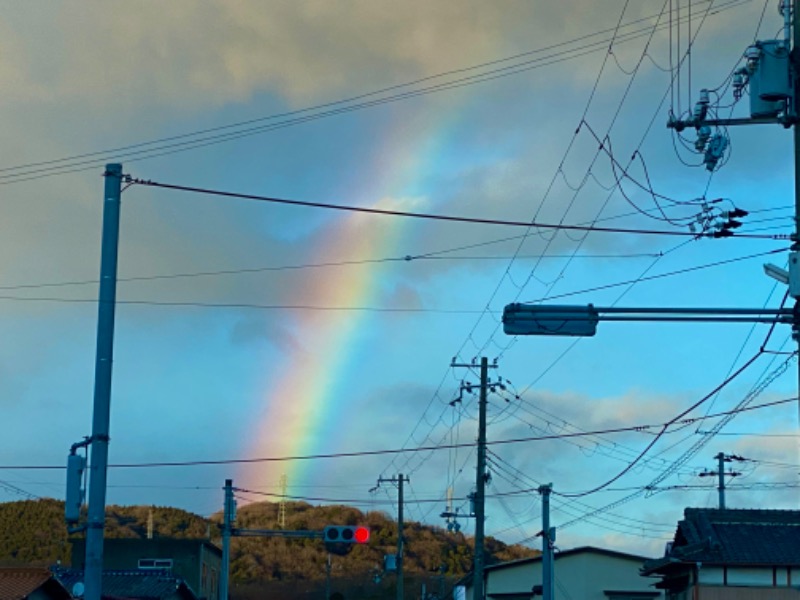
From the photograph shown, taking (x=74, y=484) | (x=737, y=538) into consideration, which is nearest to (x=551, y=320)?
(x=74, y=484)

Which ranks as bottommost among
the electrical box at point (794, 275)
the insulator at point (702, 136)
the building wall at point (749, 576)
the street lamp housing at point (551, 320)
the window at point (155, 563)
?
the building wall at point (749, 576)

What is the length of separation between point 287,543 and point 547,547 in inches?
3009

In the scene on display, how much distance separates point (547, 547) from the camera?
42844mm

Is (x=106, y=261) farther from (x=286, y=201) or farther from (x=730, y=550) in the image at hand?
(x=730, y=550)

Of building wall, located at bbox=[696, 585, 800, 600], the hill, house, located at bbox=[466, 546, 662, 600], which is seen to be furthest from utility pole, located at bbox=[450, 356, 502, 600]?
the hill

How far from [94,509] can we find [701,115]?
10657 millimetres

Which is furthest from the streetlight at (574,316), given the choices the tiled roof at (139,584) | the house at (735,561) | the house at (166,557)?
the house at (166,557)

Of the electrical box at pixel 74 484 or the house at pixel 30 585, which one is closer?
the electrical box at pixel 74 484

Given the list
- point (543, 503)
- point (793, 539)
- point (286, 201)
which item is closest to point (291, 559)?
point (543, 503)

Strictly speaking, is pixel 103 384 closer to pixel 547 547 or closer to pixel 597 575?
pixel 547 547

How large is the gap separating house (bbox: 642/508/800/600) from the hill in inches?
2543

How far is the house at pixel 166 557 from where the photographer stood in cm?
7025

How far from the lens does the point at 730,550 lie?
3375 cm

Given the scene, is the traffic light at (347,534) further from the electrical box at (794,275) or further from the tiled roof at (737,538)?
the electrical box at (794,275)
